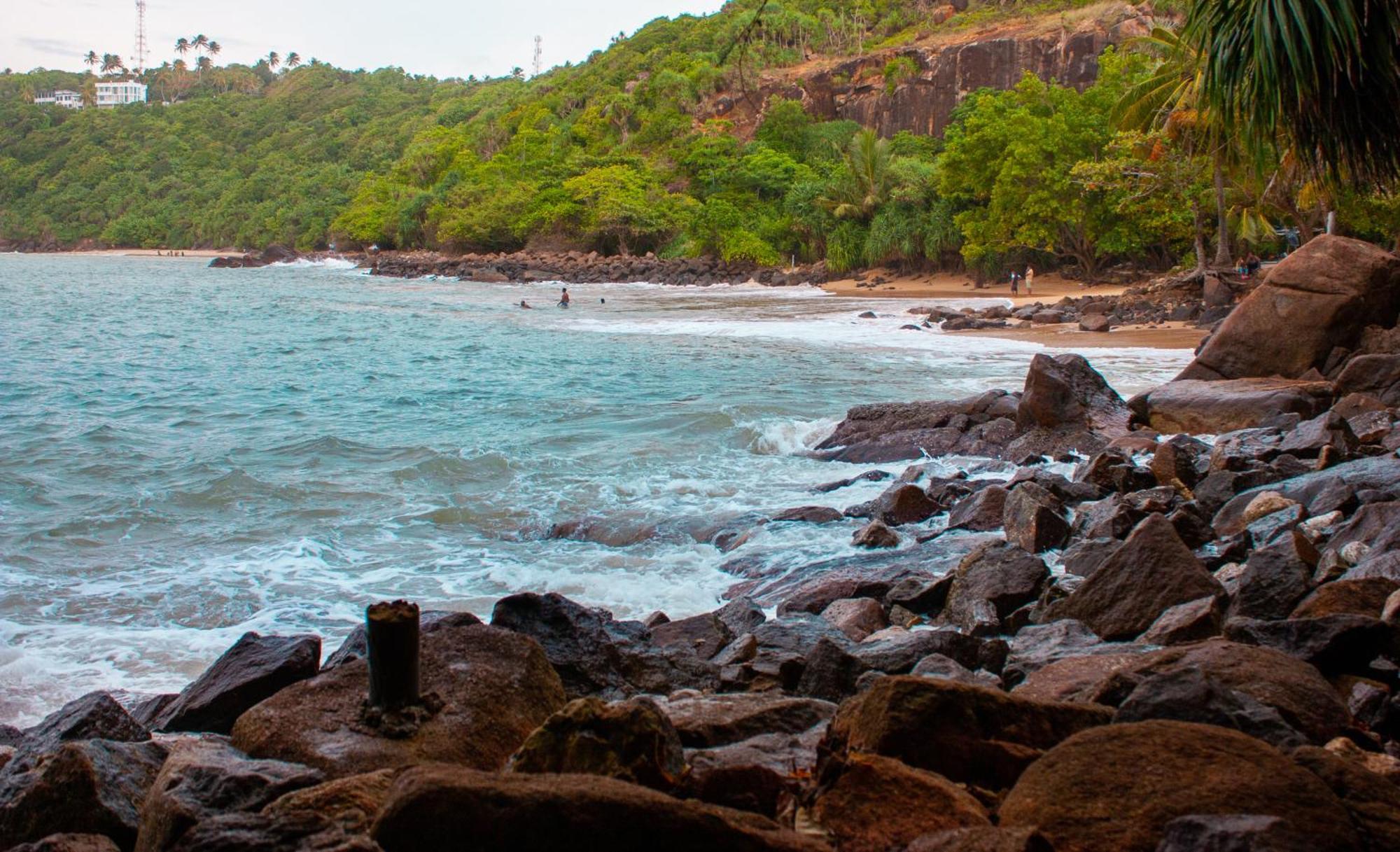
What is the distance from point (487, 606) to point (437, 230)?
251ft

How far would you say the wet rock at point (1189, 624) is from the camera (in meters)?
4.99

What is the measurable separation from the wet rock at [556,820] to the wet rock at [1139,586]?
3.61 metres

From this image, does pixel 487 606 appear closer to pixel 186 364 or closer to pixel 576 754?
pixel 576 754

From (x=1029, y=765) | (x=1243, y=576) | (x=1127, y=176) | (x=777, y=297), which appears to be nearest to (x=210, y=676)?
(x=1029, y=765)

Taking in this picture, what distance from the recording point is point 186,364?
24.2 metres

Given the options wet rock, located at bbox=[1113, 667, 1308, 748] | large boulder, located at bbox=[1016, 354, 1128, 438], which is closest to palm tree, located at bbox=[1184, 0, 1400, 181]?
large boulder, located at bbox=[1016, 354, 1128, 438]

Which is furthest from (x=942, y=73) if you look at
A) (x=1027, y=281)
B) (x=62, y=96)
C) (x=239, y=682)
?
(x=62, y=96)

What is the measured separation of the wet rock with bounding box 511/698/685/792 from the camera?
2930 mm

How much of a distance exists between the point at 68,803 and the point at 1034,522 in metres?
6.50

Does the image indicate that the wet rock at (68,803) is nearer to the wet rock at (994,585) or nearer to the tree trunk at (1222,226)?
the wet rock at (994,585)

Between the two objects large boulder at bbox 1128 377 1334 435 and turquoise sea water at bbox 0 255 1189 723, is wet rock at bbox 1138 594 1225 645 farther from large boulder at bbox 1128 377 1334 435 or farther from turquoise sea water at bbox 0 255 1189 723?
large boulder at bbox 1128 377 1334 435

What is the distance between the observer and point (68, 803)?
3197mm

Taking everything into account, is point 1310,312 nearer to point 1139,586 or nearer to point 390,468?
point 1139,586

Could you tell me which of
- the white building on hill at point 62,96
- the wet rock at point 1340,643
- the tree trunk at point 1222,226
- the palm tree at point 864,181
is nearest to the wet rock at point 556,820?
the wet rock at point 1340,643
